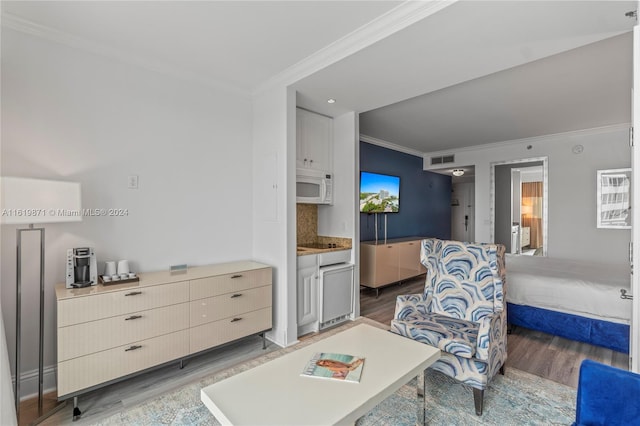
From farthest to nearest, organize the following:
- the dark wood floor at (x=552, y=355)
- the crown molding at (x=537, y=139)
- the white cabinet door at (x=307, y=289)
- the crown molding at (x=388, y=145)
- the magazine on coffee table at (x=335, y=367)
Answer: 1. the crown molding at (x=388, y=145)
2. the crown molding at (x=537, y=139)
3. the white cabinet door at (x=307, y=289)
4. the dark wood floor at (x=552, y=355)
5. the magazine on coffee table at (x=335, y=367)

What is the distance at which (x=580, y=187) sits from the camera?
4887 mm

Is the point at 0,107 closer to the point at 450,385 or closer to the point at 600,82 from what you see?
the point at 450,385

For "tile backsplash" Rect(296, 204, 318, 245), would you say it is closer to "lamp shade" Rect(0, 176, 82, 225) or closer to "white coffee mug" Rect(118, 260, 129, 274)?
"white coffee mug" Rect(118, 260, 129, 274)

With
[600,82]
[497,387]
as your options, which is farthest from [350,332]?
[600,82]

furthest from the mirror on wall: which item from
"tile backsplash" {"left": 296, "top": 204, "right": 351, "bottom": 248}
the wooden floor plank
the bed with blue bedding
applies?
"tile backsplash" {"left": 296, "top": 204, "right": 351, "bottom": 248}

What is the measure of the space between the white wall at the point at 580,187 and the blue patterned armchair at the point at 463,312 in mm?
3574

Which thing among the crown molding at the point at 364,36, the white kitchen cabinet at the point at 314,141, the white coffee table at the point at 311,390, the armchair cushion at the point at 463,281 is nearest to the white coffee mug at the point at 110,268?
the white coffee table at the point at 311,390

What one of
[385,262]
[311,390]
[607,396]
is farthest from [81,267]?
[385,262]

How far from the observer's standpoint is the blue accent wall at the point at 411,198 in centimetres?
534

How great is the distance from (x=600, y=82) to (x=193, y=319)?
4.52 metres

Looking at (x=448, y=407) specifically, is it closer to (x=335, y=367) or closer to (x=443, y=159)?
(x=335, y=367)

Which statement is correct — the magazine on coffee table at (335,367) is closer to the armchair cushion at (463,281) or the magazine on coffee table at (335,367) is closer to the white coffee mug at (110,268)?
the armchair cushion at (463,281)

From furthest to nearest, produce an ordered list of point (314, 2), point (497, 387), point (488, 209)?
1. point (488, 209)
2. point (497, 387)
3. point (314, 2)

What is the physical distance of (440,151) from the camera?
21.1 feet
